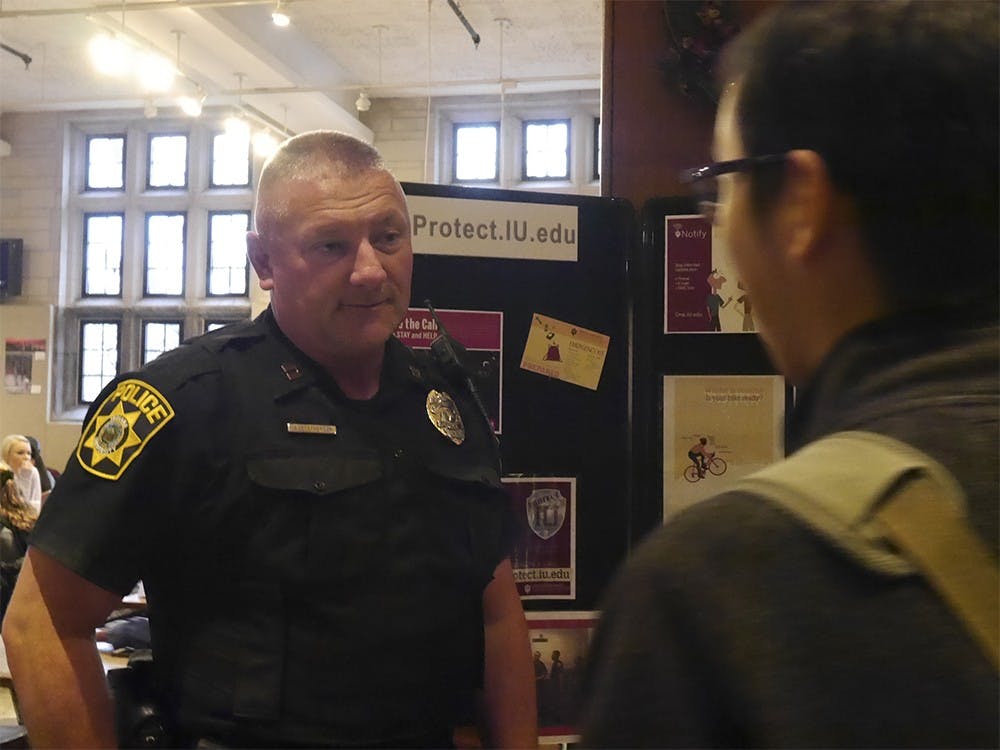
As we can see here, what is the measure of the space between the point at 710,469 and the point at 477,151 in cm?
1058

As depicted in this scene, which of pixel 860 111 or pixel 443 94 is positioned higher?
pixel 443 94

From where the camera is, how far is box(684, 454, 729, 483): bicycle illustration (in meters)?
2.30

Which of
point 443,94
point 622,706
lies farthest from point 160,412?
point 443,94

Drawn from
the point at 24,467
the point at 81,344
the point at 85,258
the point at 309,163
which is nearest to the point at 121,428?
the point at 309,163

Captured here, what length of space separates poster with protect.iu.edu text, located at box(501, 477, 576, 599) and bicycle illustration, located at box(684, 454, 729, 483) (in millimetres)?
251

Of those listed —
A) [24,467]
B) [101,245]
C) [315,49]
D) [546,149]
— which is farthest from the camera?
[101,245]

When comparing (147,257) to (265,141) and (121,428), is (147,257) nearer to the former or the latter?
(265,141)

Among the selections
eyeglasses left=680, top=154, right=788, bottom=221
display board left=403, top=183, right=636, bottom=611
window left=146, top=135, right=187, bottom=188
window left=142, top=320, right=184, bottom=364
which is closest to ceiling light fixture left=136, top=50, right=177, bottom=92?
window left=146, top=135, right=187, bottom=188

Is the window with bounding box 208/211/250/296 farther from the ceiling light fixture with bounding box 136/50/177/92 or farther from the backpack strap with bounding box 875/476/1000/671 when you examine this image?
the backpack strap with bounding box 875/476/1000/671

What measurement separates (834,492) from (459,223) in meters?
1.75

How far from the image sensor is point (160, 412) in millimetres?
1600

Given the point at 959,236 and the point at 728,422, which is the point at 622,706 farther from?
the point at 728,422

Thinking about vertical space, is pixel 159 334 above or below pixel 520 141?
below

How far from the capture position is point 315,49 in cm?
995
